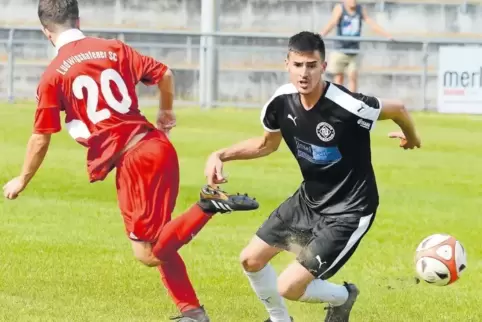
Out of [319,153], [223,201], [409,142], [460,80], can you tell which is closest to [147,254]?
[223,201]

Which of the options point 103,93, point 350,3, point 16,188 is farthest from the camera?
point 350,3

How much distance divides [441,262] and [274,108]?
147 centimetres

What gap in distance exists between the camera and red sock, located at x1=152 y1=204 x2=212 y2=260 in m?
7.39

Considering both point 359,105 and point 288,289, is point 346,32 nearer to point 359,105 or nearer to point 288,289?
point 359,105

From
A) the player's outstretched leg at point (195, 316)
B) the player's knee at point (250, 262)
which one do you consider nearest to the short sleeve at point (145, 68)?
the player's knee at point (250, 262)

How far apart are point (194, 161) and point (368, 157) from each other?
9367mm

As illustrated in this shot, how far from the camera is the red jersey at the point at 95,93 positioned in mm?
7238

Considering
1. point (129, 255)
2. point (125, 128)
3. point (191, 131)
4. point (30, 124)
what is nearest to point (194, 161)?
point (191, 131)

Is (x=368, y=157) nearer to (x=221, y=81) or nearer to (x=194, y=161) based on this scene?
(x=194, y=161)

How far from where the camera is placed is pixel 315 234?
24.0 ft

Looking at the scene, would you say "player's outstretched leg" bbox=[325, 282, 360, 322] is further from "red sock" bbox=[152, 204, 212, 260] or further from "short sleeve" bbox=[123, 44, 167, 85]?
"short sleeve" bbox=[123, 44, 167, 85]

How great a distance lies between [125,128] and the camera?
292 inches

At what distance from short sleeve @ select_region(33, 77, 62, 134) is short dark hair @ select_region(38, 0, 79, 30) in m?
0.38

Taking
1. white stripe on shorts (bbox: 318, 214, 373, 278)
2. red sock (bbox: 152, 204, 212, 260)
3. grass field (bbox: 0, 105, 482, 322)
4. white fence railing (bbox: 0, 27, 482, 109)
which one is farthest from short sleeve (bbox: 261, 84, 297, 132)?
white fence railing (bbox: 0, 27, 482, 109)
